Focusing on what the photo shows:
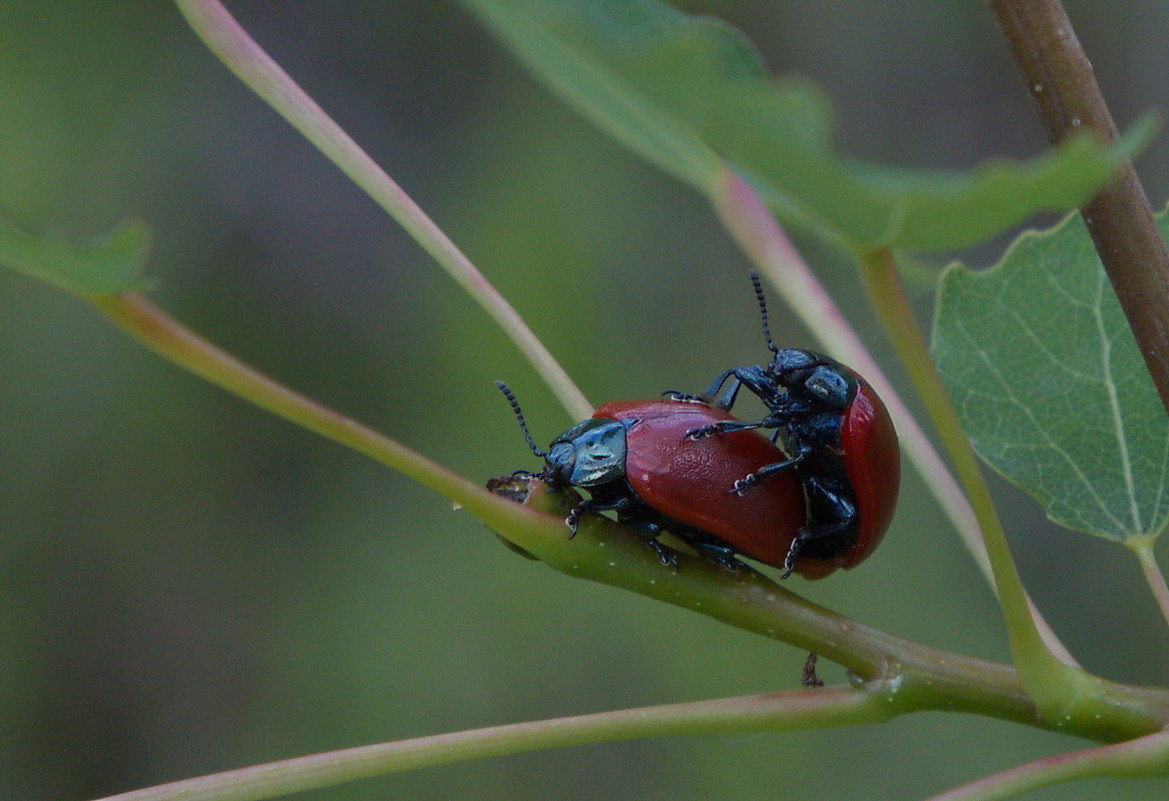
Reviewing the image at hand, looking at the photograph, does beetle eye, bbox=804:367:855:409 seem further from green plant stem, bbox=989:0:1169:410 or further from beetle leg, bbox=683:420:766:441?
green plant stem, bbox=989:0:1169:410

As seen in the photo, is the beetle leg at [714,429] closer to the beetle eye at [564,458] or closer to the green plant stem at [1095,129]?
the beetle eye at [564,458]

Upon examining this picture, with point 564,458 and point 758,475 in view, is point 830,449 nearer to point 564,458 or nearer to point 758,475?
point 758,475

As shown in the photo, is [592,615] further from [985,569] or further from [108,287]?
[108,287]

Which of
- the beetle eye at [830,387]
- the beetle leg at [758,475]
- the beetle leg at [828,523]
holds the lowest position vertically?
the beetle leg at [828,523]

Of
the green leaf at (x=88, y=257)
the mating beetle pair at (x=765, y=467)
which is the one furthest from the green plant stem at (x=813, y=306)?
the green leaf at (x=88, y=257)

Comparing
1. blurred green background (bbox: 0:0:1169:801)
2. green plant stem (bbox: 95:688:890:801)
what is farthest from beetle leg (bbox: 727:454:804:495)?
blurred green background (bbox: 0:0:1169:801)

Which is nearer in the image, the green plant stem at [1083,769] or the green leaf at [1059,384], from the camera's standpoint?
the green plant stem at [1083,769]

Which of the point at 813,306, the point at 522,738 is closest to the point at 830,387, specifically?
the point at 813,306
